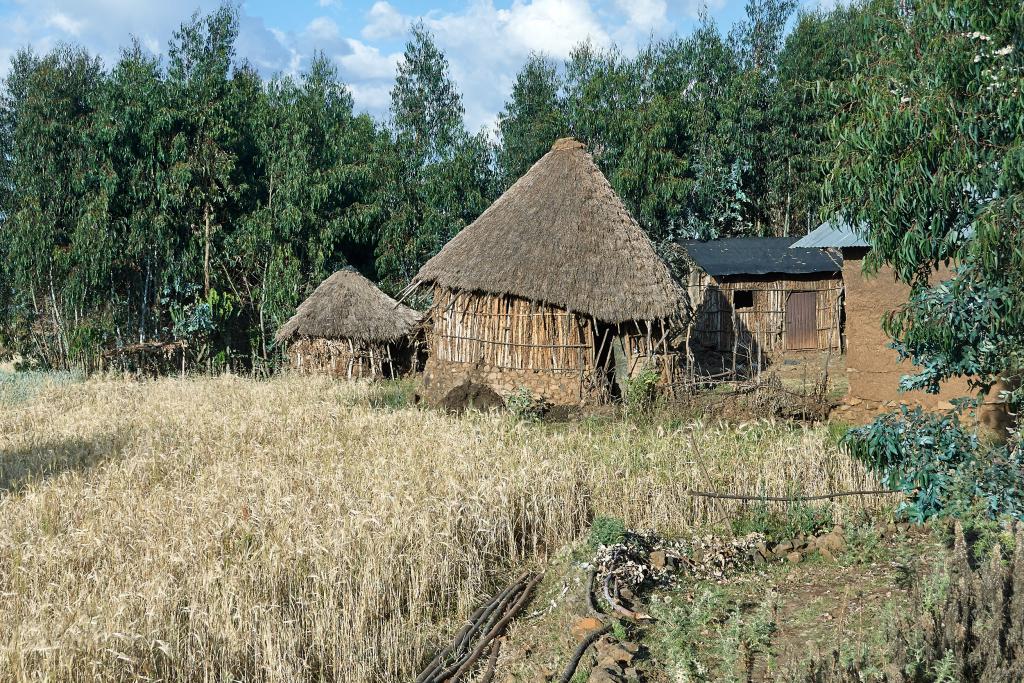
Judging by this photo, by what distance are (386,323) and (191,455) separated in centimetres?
977

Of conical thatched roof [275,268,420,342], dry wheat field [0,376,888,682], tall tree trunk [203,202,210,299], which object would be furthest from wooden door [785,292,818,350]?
tall tree trunk [203,202,210,299]

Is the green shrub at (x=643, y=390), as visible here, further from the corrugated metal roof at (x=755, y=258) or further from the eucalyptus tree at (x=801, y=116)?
the eucalyptus tree at (x=801, y=116)

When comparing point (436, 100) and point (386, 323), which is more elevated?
point (436, 100)

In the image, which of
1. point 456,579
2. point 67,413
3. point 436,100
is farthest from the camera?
point 436,100

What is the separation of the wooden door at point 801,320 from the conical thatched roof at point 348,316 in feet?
29.5

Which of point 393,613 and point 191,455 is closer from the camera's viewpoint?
point 393,613

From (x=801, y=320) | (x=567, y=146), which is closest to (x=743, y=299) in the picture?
(x=801, y=320)

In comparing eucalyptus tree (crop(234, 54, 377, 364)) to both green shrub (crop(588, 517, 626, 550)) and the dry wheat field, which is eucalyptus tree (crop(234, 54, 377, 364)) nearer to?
the dry wheat field

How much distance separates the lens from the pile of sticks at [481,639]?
16.6 ft

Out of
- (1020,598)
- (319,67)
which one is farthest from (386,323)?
(1020,598)

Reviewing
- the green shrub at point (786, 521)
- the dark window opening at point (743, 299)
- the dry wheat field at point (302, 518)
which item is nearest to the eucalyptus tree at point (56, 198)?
the dry wheat field at point (302, 518)

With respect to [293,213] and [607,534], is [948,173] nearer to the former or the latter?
[607,534]

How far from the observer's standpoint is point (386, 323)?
18375 millimetres

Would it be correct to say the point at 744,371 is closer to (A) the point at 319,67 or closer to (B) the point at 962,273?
(B) the point at 962,273
